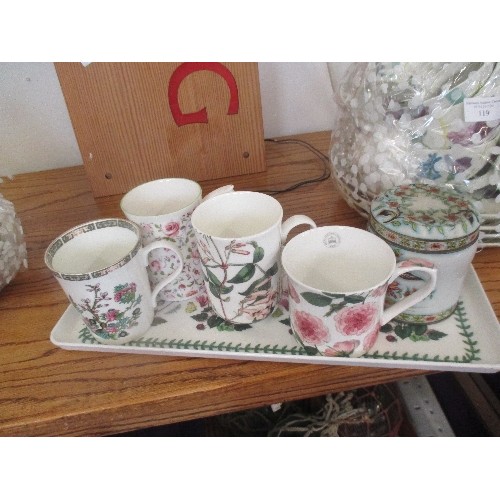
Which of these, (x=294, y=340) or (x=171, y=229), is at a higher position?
(x=171, y=229)

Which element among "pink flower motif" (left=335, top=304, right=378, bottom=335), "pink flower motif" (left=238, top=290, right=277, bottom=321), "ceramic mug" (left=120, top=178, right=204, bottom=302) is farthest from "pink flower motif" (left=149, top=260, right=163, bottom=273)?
"pink flower motif" (left=335, top=304, right=378, bottom=335)

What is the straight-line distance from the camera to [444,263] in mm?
433

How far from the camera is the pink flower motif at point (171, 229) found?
490mm

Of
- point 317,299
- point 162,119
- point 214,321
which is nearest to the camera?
point 317,299

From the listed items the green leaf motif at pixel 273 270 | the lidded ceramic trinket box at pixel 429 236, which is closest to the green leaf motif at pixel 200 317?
the green leaf motif at pixel 273 270

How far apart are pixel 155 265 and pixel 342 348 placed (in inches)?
8.8

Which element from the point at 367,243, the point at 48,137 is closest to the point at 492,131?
the point at 367,243

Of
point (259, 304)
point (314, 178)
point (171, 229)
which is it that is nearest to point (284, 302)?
point (259, 304)

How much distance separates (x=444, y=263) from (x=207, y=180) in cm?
43

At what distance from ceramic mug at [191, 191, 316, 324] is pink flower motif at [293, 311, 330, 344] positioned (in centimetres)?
5

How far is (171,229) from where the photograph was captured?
1.62 ft

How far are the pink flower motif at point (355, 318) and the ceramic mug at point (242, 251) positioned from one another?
0.30 feet

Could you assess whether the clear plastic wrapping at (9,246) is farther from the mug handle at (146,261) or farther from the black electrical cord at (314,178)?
the black electrical cord at (314,178)

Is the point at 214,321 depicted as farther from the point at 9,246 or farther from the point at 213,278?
the point at 9,246
